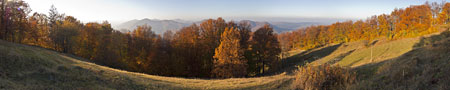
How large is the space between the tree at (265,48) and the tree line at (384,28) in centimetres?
1811

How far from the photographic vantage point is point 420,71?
22.8 feet

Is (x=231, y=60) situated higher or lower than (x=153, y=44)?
lower

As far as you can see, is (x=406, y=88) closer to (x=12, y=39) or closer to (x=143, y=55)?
(x=143, y=55)

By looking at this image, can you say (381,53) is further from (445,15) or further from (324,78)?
(445,15)

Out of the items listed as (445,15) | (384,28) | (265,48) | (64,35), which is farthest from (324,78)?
(384,28)

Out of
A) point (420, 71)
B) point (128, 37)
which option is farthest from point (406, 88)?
point (128, 37)

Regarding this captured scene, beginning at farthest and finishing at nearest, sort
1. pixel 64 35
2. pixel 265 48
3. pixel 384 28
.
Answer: pixel 384 28 < pixel 64 35 < pixel 265 48

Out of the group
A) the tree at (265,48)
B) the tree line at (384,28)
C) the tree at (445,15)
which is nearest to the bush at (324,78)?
the tree at (265,48)

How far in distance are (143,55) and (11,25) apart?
21928mm

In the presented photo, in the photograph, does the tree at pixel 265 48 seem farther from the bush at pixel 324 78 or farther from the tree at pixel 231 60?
the bush at pixel 324 78

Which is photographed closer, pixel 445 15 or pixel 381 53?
pixel 381 53

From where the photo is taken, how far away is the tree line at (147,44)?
33938mm

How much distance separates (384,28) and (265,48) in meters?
61.8

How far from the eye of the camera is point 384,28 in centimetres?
6812
